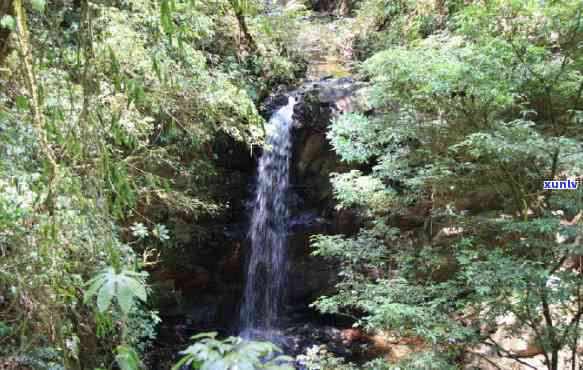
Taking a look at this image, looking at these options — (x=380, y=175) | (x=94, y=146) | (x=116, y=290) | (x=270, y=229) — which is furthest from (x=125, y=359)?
(x=270, y=229)

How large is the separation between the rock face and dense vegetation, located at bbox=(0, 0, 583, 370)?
5.46ft

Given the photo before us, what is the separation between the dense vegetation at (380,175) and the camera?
1853 millimetres

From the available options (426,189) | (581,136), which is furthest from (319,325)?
(581,136)

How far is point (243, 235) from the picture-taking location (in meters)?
8.35

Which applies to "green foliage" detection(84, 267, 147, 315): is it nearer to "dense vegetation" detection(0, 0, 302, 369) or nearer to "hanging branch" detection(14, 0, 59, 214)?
"dense vegetation" detection(0, 0, 302, 369)

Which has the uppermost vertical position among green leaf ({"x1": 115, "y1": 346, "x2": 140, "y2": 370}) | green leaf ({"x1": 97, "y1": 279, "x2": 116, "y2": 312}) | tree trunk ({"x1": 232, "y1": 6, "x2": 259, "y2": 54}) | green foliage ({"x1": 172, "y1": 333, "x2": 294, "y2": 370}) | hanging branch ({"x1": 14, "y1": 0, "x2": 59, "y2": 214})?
tree trunk ({"x1": 232, "y1": 6, "x2": 259, "y2": 54})

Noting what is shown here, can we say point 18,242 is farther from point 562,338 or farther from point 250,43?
point 250,43

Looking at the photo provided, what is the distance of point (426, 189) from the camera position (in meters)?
5.08

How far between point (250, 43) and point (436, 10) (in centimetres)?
373

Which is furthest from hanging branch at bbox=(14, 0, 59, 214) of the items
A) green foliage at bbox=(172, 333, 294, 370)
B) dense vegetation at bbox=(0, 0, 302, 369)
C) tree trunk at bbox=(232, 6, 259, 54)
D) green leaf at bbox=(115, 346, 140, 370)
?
tree trunk at bbox=(232, 6, 259, 54)

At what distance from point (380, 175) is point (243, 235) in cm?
405

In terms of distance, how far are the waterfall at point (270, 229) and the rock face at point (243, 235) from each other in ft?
0.53

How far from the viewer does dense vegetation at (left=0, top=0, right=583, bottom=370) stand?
185cm

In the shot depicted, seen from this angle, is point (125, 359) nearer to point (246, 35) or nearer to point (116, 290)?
point (116, 290)
